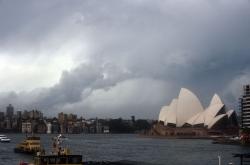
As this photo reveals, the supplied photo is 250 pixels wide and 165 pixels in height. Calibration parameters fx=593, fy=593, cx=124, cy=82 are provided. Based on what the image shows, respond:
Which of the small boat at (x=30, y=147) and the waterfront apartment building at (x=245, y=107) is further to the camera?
the waterfront apartment building at (x=245, y=107)

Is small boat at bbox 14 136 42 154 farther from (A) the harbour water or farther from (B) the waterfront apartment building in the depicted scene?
(B) the waterfront apartment building

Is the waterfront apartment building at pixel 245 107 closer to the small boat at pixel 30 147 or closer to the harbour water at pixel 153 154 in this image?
the harbour water at pixel 153 154

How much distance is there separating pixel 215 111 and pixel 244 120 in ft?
44.0

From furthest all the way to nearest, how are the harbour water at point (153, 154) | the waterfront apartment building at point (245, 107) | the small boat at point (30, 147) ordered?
the waterfront apartment building at point (245, 107), the small boat at point (30, 147), the harbour water at point (153, 154)

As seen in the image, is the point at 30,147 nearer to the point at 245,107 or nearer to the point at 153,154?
the point at 153,154

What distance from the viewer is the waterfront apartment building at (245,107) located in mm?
167750

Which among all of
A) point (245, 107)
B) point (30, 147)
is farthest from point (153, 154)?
point (245, 107)

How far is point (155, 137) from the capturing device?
198500mm

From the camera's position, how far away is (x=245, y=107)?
170 m

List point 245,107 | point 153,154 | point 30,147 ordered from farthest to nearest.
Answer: point 245,107 → point 153,154 → point 30,147

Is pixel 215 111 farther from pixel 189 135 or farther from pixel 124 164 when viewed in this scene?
pixel 124 164

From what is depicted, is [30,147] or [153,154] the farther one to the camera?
[153,154]

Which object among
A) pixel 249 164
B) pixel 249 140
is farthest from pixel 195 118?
pixel 249 164

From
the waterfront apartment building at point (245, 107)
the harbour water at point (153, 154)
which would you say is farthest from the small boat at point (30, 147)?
the waterfront apartment building at point (245, 107)
